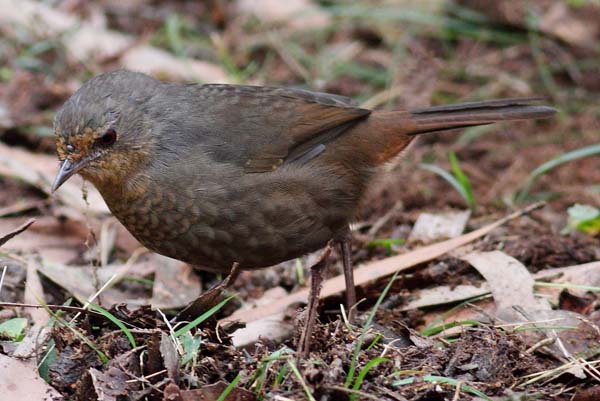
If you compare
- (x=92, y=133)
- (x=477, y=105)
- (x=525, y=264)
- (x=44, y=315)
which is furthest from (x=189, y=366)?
(x=477, y=105)

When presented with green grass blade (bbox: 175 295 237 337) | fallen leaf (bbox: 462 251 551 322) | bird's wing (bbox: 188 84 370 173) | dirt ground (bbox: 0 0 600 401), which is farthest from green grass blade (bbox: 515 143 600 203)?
green grass blade (bbox: 175 295 237 337)

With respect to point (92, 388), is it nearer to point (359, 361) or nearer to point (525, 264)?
point (359, 361)

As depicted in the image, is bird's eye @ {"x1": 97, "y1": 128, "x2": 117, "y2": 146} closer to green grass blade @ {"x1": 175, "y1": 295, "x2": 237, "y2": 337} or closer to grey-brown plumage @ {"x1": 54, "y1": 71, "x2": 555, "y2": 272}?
grey-brown plumage @ {"x1": 54, "y1": 71, "x2": 555, "y2": 272}

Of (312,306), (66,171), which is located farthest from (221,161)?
(312,306)

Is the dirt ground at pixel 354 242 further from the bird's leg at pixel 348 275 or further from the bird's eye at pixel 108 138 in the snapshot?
the bird's eye at pixel 108 138

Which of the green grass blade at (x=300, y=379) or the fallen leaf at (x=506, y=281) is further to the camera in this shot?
the fallen leaf at (x=506, y=281)

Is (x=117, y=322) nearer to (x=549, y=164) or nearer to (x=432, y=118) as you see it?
(x=432, y=118)

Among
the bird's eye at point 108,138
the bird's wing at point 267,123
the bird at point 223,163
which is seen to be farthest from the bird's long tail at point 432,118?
the bird's eye at point 108,138
